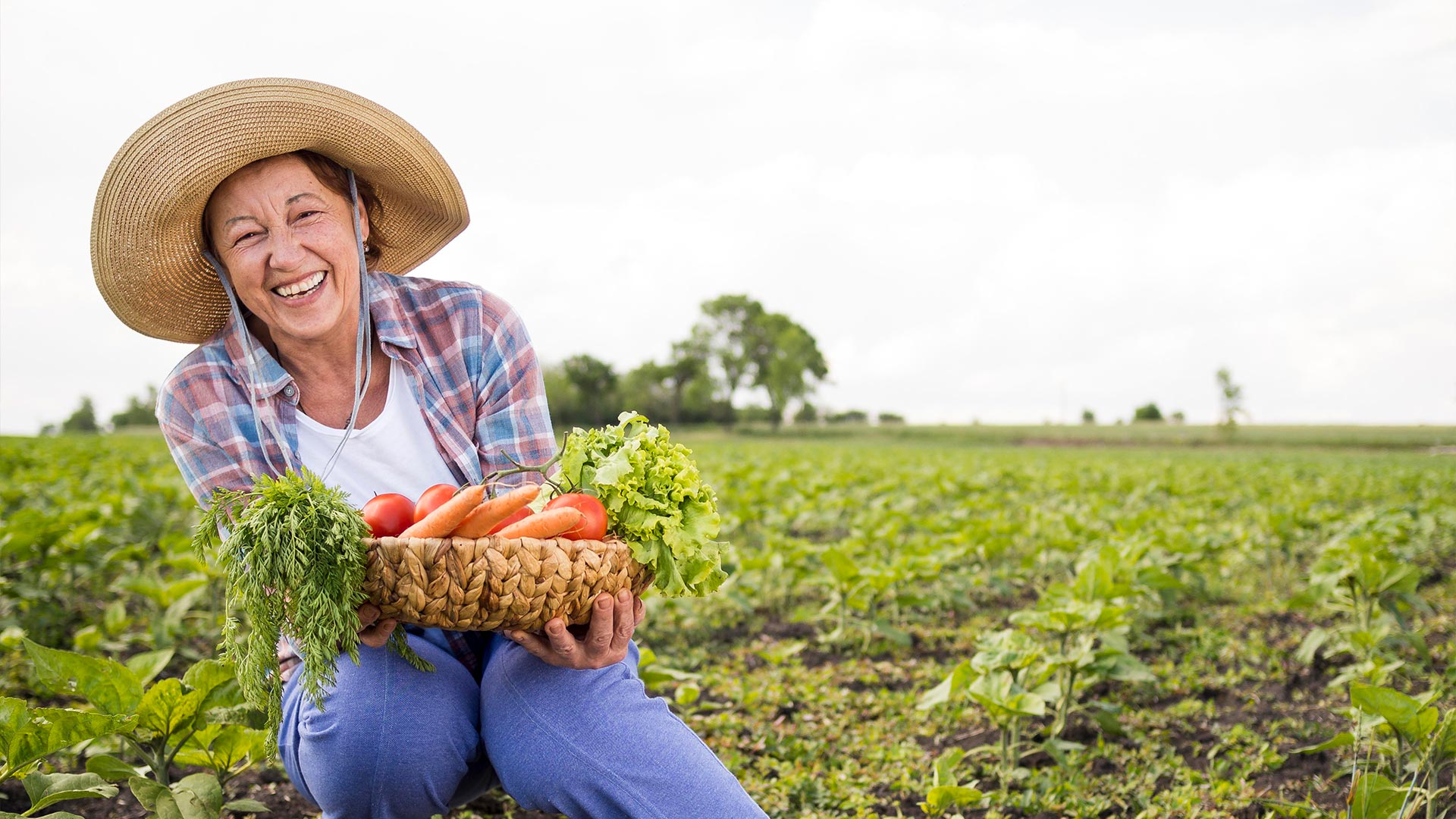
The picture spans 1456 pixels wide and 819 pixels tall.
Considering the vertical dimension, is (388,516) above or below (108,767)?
above

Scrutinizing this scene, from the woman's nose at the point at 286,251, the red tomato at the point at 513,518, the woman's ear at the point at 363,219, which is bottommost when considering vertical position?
the red tomato at the point at 513,518

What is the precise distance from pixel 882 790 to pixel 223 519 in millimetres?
2216

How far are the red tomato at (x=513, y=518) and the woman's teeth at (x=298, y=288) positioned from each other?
2.66 ft

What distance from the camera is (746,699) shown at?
3865mm

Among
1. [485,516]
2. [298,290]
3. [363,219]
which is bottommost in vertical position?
[485,516]

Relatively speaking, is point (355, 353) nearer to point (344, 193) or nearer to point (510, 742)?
point (344, 193)

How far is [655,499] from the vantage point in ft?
6.55

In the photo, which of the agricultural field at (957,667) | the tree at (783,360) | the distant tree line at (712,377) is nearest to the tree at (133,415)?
the distant tree line at (712,377)

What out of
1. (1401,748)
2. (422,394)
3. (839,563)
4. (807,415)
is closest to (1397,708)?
(1401,748)

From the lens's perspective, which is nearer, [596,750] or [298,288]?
[596,750]

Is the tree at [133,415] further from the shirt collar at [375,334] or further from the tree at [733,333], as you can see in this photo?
the shirt collar at [375,334]

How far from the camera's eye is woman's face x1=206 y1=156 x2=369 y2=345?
218cm

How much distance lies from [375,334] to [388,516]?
2.62 feet

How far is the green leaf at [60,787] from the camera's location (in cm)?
191
